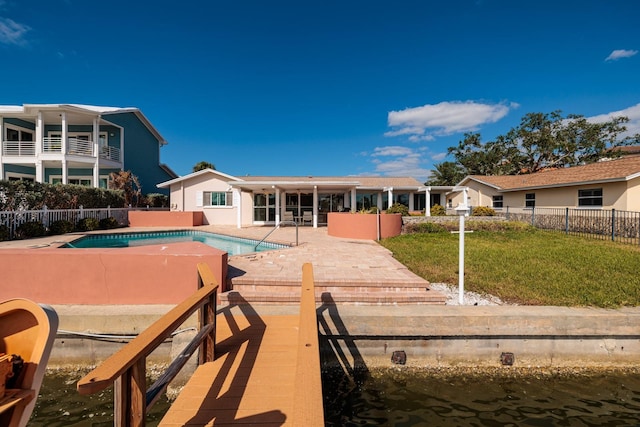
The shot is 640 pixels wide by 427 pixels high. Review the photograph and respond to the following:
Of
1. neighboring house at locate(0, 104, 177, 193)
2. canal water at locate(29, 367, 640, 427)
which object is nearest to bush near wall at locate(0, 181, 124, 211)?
neighboring house at locate(0, 104, 177, 193)

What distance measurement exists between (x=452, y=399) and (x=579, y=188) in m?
19.0

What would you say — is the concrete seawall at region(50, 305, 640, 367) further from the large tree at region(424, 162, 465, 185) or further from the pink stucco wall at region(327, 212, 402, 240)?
the large tree at region(424, 162, 465, 185)

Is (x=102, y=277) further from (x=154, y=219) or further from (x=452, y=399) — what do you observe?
(x=154, y=219)

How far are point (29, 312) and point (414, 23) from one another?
76.1 ft

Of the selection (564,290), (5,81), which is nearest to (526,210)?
(564,290)

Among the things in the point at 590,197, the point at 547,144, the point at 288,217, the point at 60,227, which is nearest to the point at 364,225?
the point at 288,217

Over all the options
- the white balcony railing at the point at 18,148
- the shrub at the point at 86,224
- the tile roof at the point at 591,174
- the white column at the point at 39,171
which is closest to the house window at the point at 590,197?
the tile roof at the point at 591,174

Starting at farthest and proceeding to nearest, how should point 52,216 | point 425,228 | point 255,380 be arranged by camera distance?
1. point 425,228
2. point 52,216
3. point 255,380

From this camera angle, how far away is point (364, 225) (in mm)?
12031

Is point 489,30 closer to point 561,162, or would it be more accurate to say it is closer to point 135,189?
point 561,162

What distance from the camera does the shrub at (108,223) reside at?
14.6 meters

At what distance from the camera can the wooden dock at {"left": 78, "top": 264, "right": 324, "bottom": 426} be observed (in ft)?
4.83

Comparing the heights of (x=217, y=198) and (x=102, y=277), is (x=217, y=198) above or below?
above

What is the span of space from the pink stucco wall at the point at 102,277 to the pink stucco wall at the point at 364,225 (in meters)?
8.38
